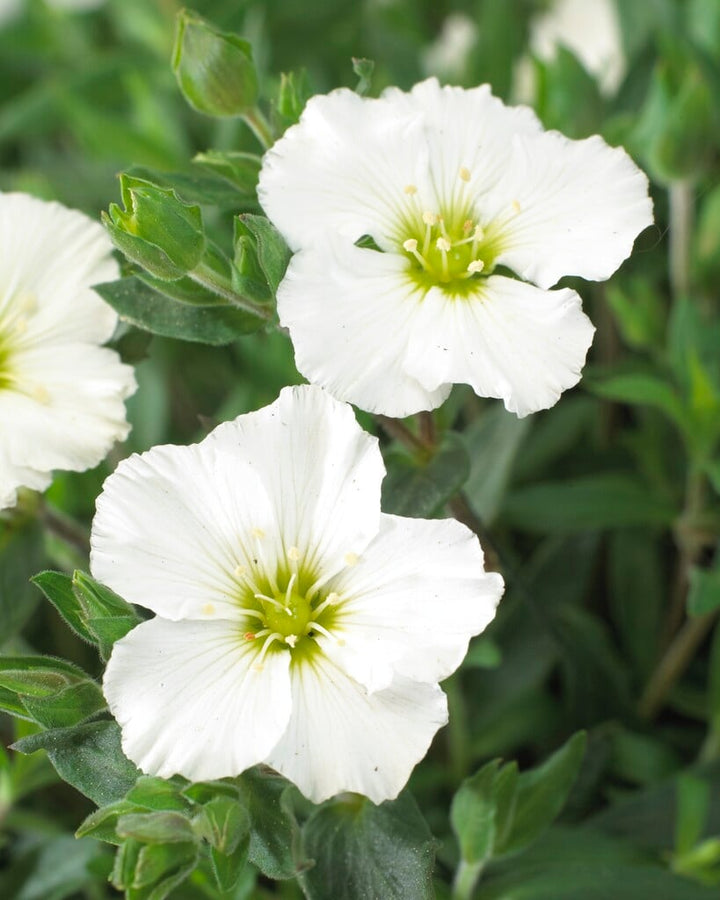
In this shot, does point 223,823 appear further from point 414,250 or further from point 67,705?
point 414,250

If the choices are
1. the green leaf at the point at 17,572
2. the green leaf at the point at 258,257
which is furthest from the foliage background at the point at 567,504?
the green leaf at the point at 258,257

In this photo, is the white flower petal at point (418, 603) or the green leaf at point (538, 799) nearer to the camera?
the white flower petal at point (418, 603)

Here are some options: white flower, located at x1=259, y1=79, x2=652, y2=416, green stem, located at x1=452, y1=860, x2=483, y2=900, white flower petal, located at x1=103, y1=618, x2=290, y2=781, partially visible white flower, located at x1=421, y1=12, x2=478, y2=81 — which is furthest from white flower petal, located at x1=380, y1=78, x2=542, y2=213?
partially visible white flower, located at x1=421, y1=12, x2=478, y2=81

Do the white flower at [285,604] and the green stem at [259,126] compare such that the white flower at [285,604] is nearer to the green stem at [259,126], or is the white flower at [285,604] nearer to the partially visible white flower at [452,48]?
the green stem at [259,126]

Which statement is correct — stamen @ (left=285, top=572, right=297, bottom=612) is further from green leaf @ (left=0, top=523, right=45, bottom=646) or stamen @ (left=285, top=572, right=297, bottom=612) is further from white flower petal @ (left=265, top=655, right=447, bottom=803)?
green leaf @ (left=0, top=523, right=45, bottom=646)

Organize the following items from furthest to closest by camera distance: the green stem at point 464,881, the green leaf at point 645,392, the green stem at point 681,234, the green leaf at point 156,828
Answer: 1. the green stem at point 681,234
2. the green leaf at point 645,392
3. the green stem at point 464,881
4. the green leaf at point 156,828

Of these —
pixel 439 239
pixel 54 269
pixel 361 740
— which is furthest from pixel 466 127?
pixel 361 740
